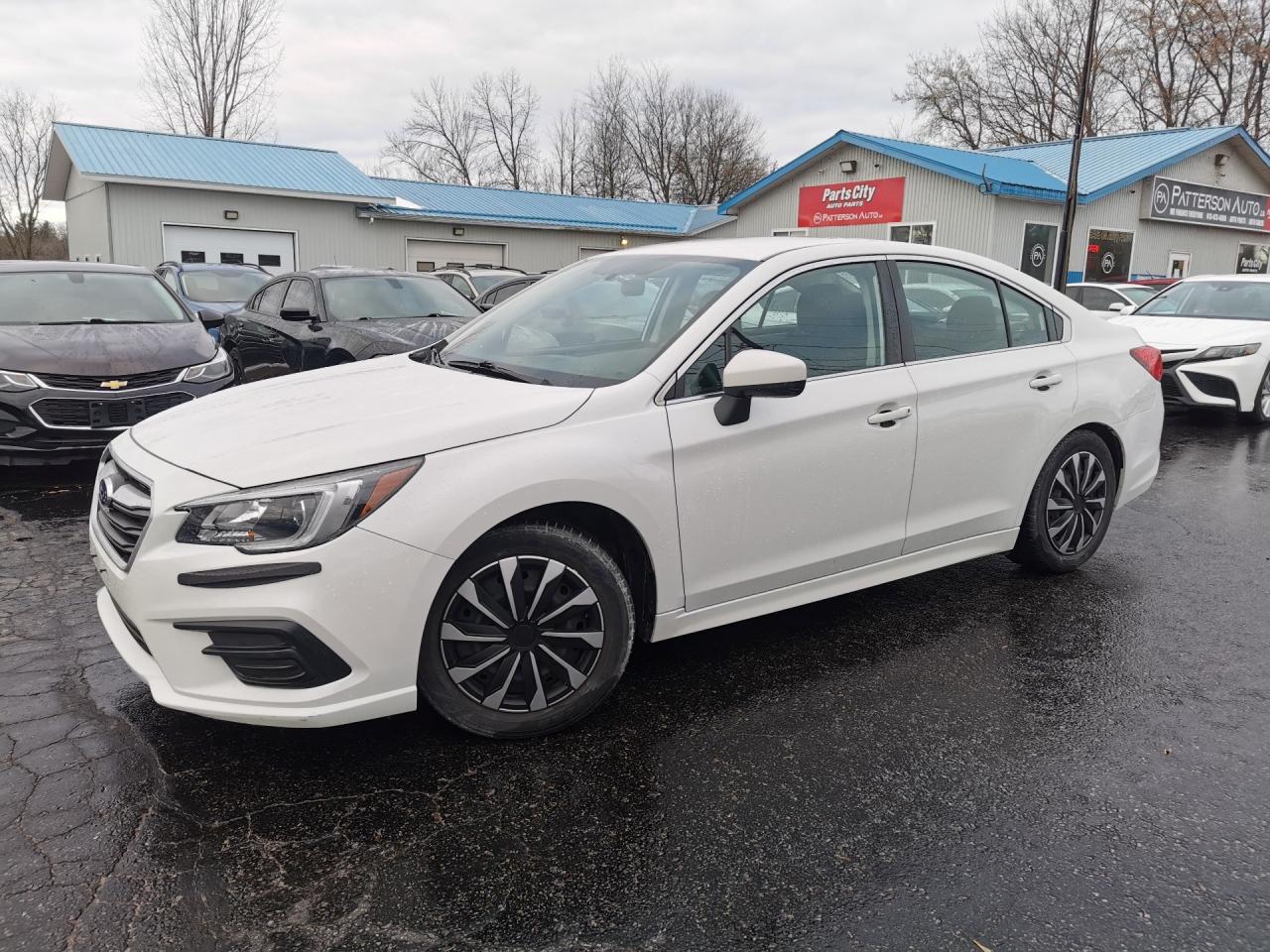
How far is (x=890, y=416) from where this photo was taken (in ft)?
12.3

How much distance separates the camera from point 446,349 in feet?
13.6

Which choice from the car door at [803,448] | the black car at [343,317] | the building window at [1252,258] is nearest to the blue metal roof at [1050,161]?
the building window at [1252,258]

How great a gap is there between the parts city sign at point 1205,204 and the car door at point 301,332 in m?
22.0

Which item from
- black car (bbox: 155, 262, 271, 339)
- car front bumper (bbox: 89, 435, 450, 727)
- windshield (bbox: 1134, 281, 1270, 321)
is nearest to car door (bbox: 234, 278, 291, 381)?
black car (bbox: 155, 262, 271, 339)

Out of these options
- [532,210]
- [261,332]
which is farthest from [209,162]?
[261,332]

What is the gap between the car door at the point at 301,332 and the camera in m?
8.52

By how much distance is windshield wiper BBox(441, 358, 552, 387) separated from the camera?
3416 mm

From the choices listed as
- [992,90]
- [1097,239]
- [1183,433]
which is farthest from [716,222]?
[992,90]

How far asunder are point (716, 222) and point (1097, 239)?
1078cm

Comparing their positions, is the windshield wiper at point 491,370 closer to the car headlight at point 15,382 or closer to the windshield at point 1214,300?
the car headlight at point 15,382

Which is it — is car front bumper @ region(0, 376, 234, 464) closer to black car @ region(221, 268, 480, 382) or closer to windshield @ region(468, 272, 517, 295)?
black car @ region(221, 268, 480, 382)

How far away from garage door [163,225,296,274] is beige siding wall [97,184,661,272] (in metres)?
0.15

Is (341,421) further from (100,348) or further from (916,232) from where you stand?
(916,232)

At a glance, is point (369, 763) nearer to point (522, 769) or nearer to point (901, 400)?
point (522, 769)
